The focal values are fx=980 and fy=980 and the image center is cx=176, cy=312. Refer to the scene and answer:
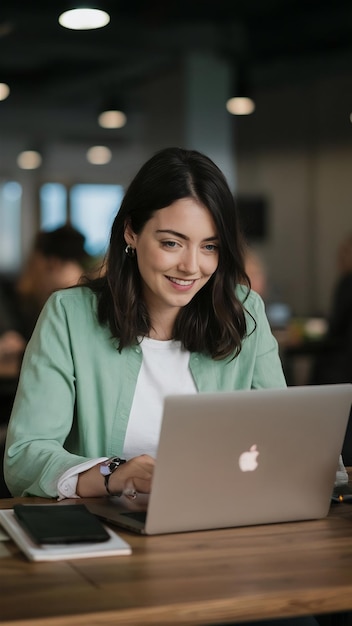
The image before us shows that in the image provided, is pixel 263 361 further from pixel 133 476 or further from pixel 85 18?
pixel 85 18

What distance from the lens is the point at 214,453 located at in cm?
171

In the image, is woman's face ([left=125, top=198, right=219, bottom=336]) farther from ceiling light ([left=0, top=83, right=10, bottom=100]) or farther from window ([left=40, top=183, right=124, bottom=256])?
window ([left=40, top=183, right=124, bottom=256])

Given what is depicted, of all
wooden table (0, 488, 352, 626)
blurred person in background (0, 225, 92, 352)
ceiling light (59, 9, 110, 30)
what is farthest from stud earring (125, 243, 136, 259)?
blurred person in background (0, 225, 92, 352)

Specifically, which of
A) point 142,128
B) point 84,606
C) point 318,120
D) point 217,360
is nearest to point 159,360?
point 217,360

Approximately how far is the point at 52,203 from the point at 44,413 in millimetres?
12121

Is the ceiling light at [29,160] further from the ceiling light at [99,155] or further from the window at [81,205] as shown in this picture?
the ceiling light at [99,155]

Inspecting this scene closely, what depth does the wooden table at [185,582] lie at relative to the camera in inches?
53.8

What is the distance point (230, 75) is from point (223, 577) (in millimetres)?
8588

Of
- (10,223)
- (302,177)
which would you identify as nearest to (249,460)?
(302,177)

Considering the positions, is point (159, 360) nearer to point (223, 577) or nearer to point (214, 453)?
point (214, 453)

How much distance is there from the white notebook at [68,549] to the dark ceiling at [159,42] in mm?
6814

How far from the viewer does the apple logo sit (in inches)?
68.7

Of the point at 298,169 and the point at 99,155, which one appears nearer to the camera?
the point at 298,169

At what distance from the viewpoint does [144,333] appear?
7.95 ft
